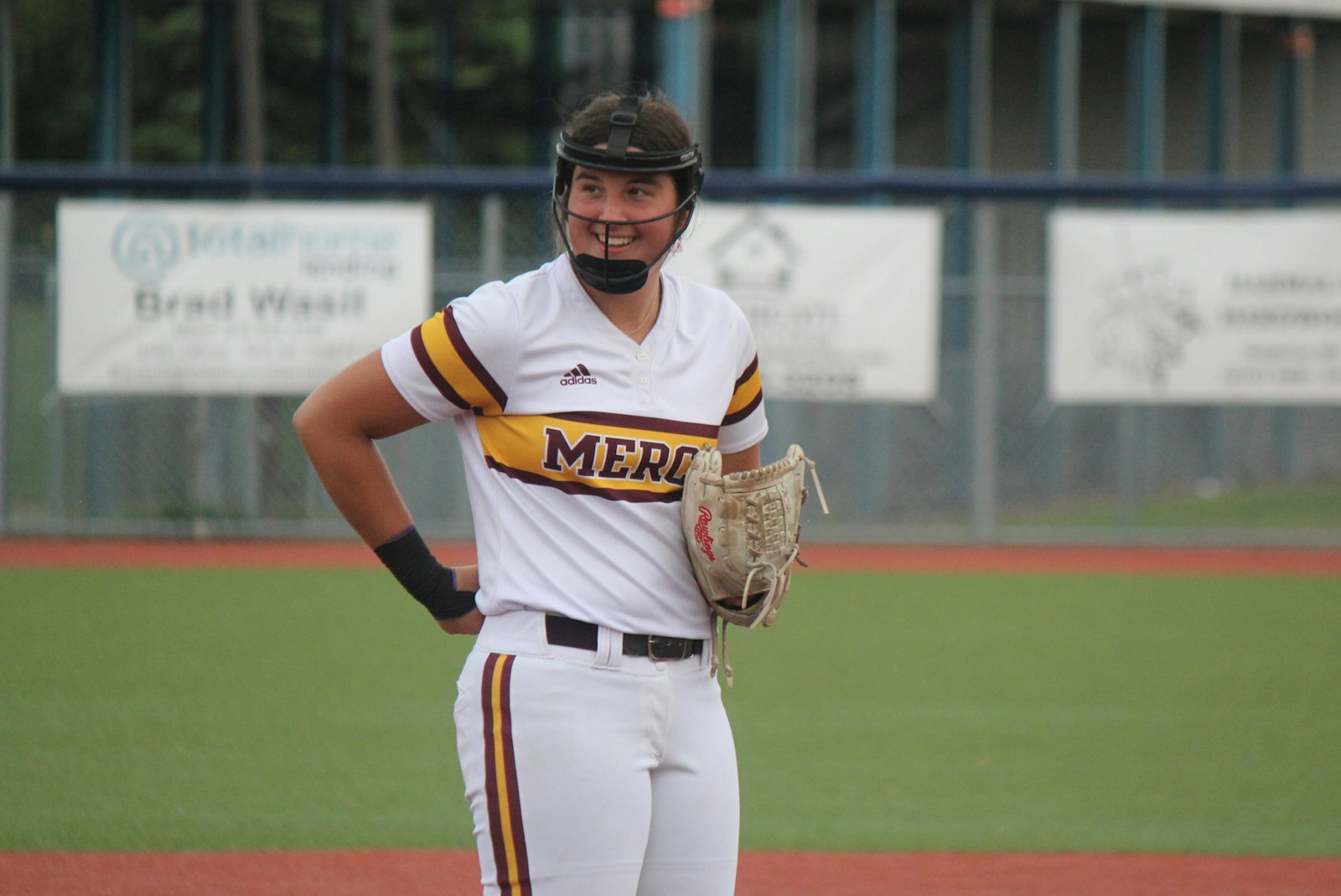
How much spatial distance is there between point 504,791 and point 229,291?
35.8 ft

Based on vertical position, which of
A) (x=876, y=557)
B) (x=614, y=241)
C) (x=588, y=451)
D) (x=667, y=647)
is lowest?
(x=876, y=557)

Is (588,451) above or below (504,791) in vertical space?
above

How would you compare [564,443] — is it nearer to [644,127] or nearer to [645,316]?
[645,316]

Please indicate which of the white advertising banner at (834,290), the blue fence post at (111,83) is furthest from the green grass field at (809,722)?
the blue fence post at (111,83)

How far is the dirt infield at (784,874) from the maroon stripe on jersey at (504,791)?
2390mm

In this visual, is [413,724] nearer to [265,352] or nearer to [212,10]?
[265,352]

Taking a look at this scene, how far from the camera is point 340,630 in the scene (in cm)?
930

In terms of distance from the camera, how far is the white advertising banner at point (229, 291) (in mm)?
12648

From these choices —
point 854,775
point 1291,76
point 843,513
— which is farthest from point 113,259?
point 1291,76

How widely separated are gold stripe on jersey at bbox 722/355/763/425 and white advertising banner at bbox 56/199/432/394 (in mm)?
9979

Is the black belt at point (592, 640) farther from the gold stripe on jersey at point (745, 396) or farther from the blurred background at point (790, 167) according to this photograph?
the blurred background at point (790, 167)

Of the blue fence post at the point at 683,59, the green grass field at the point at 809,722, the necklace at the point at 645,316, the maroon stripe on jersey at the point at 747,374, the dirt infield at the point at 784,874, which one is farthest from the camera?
the blue fence post at the point at 683,59

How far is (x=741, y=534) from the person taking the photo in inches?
104

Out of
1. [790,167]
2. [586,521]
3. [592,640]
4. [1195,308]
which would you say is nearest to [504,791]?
[592,640]
